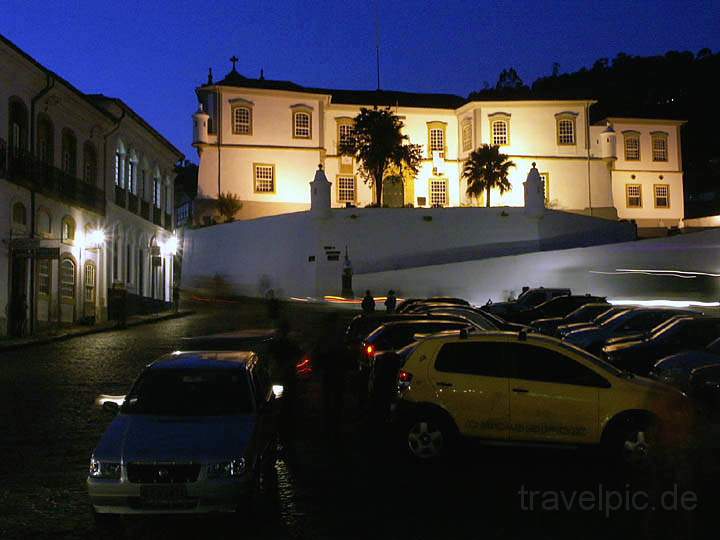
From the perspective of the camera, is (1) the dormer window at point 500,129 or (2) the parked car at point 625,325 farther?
(1) the dormer window at point 500,129

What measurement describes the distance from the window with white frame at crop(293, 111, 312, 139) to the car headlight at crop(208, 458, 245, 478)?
199 feet

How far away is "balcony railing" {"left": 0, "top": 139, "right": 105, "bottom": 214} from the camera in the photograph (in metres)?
28.3

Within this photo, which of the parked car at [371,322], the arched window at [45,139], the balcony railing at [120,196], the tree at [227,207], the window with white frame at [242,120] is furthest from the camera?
the window with white frame at [242,120]

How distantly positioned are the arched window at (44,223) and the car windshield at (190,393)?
2415 cm

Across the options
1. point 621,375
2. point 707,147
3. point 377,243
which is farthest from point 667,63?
point 621,375

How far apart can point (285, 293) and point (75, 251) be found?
19393 millimetres

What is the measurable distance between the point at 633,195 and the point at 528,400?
65942 mm

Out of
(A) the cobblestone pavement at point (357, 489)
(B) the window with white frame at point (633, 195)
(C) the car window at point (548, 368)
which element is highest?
(B) the window with white frame at point (633, 195)

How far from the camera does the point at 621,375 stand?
32.9 feet

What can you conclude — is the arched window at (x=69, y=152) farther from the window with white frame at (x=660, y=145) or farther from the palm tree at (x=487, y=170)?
the window with white frame at (x=660, y=145)

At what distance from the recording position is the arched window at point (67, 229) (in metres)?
33.3

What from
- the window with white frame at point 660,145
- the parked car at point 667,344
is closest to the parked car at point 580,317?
the parked car at point 667,344

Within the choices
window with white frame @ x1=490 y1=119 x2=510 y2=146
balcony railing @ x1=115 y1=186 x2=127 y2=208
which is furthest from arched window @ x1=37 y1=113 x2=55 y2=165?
window with white frame @ x1=490 y1=119 x2=510 y2=146

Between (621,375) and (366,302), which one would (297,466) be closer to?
(621,375)
